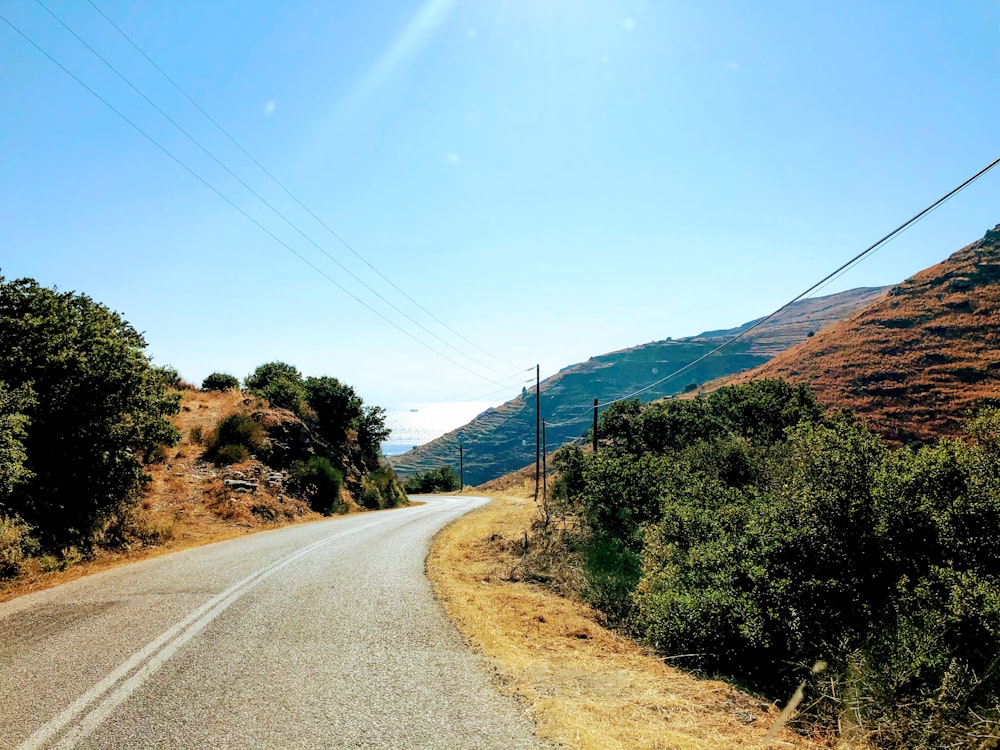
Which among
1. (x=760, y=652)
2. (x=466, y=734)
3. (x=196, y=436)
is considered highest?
(x=196, y=436)

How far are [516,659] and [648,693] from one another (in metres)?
1.43

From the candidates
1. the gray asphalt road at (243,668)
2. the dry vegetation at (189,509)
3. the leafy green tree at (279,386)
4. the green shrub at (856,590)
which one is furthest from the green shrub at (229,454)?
the green shrub at (856,590)

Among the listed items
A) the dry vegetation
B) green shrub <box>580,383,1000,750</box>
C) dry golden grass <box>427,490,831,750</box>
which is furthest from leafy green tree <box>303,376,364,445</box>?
green shrub <box>580,383,1000,750</box>

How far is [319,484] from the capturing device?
24.6 meters

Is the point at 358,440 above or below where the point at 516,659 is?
above

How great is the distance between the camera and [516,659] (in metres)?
5.58

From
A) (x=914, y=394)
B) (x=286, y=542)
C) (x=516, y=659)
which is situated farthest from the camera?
(x=914, y=394)

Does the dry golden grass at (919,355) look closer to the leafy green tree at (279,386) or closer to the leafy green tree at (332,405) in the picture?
the leafy green tree at (332,405)

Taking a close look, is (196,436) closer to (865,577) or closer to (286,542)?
(286,542)

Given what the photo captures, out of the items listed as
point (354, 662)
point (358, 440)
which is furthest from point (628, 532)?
point (358, 440)

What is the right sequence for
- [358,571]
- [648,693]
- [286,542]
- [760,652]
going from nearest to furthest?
1. [648,693]
2. [760,652]
3. [358,571]
4. [286,542]

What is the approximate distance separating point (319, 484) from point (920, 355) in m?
85.1

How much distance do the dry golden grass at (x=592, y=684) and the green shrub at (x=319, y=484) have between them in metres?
16.5

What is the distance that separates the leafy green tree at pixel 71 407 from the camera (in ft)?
35.8
